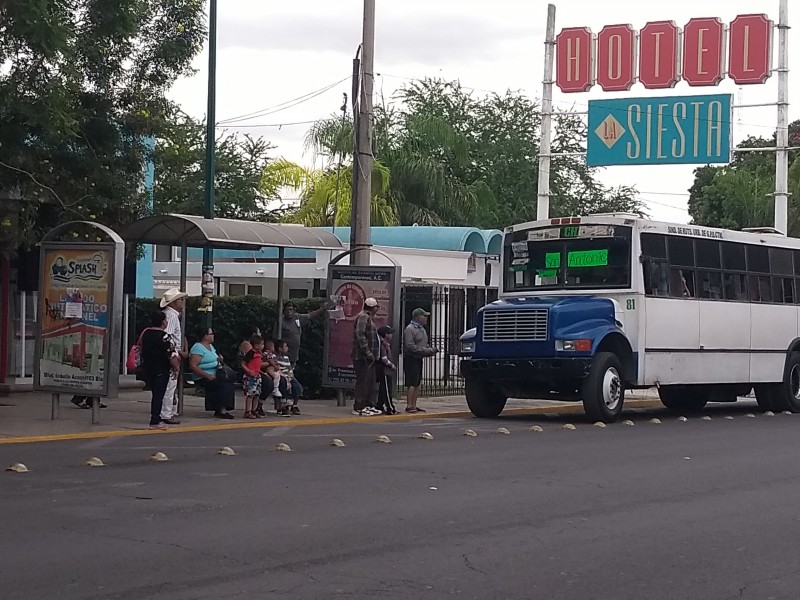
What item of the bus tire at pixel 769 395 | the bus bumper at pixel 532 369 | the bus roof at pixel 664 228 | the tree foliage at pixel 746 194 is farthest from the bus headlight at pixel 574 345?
the tree foliage at pixel 746 194

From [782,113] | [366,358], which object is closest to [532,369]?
[366,358]

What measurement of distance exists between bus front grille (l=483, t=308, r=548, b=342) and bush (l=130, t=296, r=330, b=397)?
146 inches

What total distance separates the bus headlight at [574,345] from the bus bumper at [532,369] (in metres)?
0.13

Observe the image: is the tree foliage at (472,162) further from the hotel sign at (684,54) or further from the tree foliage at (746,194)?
the hotel sign at (684,54)

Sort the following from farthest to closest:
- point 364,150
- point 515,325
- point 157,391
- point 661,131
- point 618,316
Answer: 1. point 661,131
2. point 364,150
3. point 618,316
4. point 515,325
5. point 157,391

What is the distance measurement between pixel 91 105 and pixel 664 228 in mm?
9104

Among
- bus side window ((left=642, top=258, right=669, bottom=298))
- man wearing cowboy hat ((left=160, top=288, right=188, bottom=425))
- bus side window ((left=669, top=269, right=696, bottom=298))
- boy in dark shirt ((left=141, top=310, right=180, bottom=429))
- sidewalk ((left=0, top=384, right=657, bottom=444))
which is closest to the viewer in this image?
sidewalk ((left=0, top=384, right=657, bottom=444))

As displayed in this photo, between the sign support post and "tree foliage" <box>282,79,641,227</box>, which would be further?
"tree foliage" <box>282,79,641,227</box>

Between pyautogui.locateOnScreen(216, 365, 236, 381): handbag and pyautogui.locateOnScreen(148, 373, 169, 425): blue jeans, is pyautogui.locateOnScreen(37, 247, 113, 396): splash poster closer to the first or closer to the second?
pyautogui.locateOnScreen(148, 373, 169, 425): blue jeans

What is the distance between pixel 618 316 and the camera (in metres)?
19.7

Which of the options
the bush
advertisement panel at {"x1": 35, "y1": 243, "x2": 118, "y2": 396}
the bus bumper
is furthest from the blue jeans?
the bush

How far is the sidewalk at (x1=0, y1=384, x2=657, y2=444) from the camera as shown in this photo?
1624 cm

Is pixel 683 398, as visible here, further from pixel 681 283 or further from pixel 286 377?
pixel 286 377

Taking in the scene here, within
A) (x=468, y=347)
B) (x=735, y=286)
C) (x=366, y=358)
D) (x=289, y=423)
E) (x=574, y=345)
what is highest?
(x=735, y=286)
